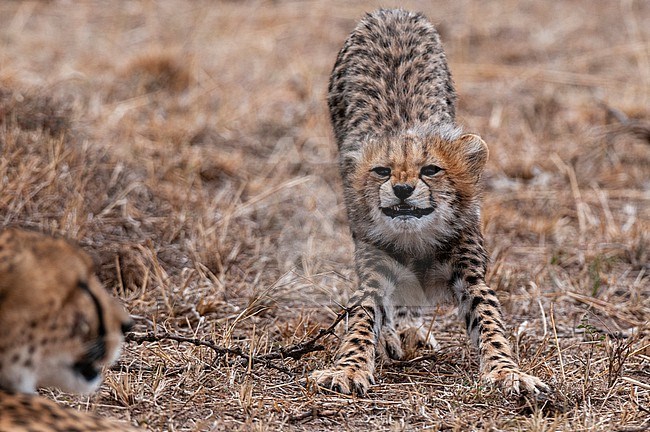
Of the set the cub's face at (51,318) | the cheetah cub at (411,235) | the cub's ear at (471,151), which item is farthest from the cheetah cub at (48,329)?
the cub's ear at (471,151)

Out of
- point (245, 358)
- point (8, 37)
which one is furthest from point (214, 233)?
point (8, 37)

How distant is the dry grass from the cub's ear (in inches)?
26.5

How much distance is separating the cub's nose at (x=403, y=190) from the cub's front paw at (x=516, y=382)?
76cm

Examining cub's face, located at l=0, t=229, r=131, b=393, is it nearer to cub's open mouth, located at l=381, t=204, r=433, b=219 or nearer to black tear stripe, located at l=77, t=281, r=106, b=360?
black tear stripe, located at l=77, t=281, r=106, b=360

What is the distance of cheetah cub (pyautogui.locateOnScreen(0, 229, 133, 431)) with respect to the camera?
91.1 inches

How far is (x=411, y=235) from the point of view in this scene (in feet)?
13.1

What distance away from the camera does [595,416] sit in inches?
131

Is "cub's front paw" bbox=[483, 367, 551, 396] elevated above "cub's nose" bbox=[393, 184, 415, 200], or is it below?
below

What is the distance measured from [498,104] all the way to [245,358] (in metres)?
4.69

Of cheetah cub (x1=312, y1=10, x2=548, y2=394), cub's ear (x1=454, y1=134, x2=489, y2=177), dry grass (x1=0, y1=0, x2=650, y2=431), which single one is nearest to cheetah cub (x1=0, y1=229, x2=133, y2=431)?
dry grass (x1=0, y1=0, x2=650, y2=431)

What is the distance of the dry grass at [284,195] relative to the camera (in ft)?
11.4

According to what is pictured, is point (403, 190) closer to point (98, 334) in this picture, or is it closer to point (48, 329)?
point (98, 334)

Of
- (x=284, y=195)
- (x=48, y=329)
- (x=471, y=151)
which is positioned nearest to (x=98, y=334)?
(x=48, y=329)

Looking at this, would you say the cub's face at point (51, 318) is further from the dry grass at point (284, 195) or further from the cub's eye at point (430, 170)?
the cub's eye at point (430, 170)
